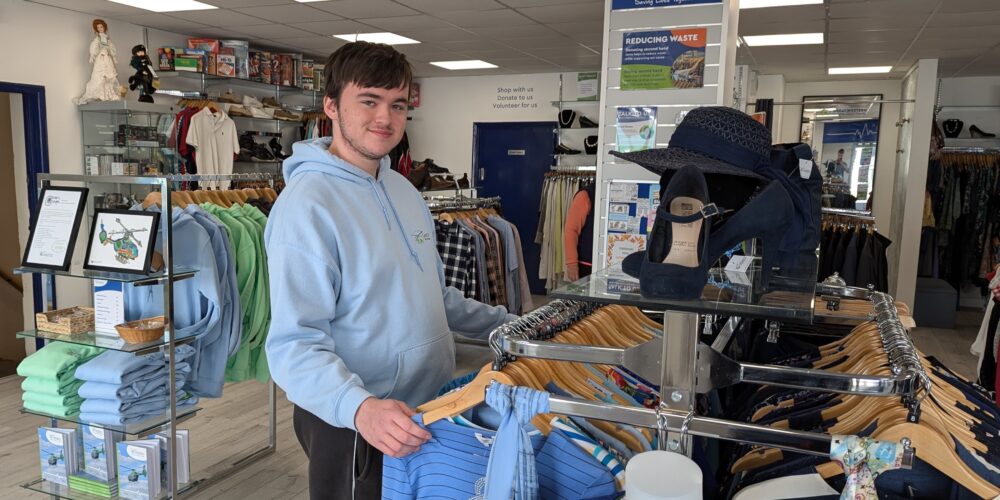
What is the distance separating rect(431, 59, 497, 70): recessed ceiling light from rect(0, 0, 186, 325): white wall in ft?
12.0

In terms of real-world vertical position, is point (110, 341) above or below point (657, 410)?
below

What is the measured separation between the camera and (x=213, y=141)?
6559mm

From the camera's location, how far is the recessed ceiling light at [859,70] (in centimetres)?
842

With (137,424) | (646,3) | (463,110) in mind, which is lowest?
(137,424)

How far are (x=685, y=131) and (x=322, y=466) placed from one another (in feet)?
3.74

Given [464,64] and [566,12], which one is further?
[464,64]

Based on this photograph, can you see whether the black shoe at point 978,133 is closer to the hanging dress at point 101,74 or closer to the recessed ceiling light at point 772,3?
the recessed ceiling light at point 772,3

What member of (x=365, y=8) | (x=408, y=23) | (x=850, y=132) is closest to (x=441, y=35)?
(x=408, y=23)

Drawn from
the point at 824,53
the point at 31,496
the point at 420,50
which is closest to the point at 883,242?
the point at 824,53

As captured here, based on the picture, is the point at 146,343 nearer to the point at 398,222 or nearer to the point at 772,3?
the point at 398,222

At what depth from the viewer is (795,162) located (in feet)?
4.35

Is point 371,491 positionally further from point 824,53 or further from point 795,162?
point 824,53

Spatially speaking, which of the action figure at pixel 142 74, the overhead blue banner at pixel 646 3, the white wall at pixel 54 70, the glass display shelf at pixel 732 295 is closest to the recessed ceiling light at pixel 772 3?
the overhead blue banner at pixel 646 3

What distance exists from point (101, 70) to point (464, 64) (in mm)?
4049
